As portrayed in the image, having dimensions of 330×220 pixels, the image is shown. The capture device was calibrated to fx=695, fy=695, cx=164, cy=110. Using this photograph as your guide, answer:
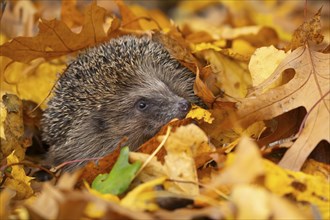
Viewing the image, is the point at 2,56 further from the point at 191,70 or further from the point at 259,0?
the point at 259,0

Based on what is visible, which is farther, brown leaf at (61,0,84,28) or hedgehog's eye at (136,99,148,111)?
brown leaf at (61,0,84,28)

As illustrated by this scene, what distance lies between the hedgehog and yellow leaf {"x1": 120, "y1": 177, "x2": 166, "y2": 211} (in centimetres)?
106

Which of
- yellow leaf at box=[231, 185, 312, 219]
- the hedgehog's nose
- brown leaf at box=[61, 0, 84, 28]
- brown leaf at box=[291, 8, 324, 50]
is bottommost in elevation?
yellow leaf at box=[231, 185, 312, 219]

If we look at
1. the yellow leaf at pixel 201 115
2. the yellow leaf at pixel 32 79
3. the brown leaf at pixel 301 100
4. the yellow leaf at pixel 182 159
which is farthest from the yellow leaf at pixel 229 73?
the yellow leaf at pixel 182 159

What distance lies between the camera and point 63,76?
13.8 feet

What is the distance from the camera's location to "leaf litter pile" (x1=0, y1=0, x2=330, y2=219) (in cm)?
254

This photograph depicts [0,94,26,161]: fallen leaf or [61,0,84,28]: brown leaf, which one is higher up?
[61,0,84,28]: brown leaf

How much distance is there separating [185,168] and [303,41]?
112 centimetres

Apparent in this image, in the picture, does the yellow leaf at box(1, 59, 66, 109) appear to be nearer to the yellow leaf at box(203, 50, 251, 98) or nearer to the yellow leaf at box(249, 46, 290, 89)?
the yellow leaf at box(203, 50, 251, 98)

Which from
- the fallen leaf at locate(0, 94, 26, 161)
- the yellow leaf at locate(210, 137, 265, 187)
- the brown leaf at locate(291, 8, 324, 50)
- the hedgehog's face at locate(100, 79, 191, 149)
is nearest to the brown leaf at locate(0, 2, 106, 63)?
the fallen leaf at locate(0, 94, 26, 161)

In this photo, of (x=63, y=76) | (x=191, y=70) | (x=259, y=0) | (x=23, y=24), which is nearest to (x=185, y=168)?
(x=191, y=70)

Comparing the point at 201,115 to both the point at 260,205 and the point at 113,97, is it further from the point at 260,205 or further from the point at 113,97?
the point at 260,205

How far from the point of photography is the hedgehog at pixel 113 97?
12.8 ft

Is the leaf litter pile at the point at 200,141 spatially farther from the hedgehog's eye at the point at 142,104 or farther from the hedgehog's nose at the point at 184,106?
the hedgehog's eye at the point at 142,104
